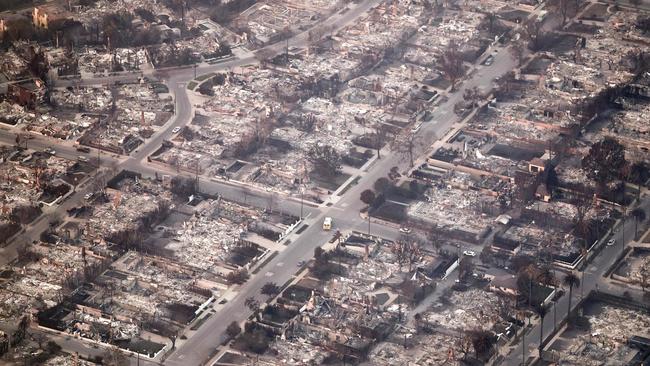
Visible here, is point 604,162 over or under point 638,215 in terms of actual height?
over

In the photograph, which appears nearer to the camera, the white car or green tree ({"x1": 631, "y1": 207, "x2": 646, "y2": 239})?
the white car

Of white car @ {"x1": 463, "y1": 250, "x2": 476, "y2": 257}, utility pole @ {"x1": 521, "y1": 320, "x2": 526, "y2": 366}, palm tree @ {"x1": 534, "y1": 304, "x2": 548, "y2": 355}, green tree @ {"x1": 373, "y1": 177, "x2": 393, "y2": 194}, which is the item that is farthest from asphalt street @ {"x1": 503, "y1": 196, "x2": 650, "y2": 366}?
green tree @ {"x1": 373, "y1": 177, "x2": 393, "y2": 194}

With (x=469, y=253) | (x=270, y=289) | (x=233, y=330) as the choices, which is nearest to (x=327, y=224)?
(x=270, y=289)

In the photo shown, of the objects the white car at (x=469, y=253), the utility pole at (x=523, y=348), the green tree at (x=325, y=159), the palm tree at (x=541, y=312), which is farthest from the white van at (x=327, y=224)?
the utility pole at (x=523, y=348)

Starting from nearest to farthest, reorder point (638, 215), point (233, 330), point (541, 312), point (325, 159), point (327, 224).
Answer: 1. point (233, 330)
2. point (541, 312)
3. point (327, 224)
4. point (638, 215)
5. point (325, 159)

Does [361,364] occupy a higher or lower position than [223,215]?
lower

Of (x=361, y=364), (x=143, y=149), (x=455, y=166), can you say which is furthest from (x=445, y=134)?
(x=361, y=364)

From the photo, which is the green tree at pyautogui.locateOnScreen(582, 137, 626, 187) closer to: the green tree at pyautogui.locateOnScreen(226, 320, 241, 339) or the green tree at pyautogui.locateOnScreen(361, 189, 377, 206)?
the green tree at pyautogui.locateOnScreen(361, 189, 377, 206)

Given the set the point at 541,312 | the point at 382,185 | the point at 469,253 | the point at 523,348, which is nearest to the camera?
the point at 523,348

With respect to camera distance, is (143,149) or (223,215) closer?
(223,215)

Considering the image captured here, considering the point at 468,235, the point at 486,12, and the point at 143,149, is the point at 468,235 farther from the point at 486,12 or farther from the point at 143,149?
the point at 486,12

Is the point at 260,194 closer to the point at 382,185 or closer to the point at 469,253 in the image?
the point at 382,185
